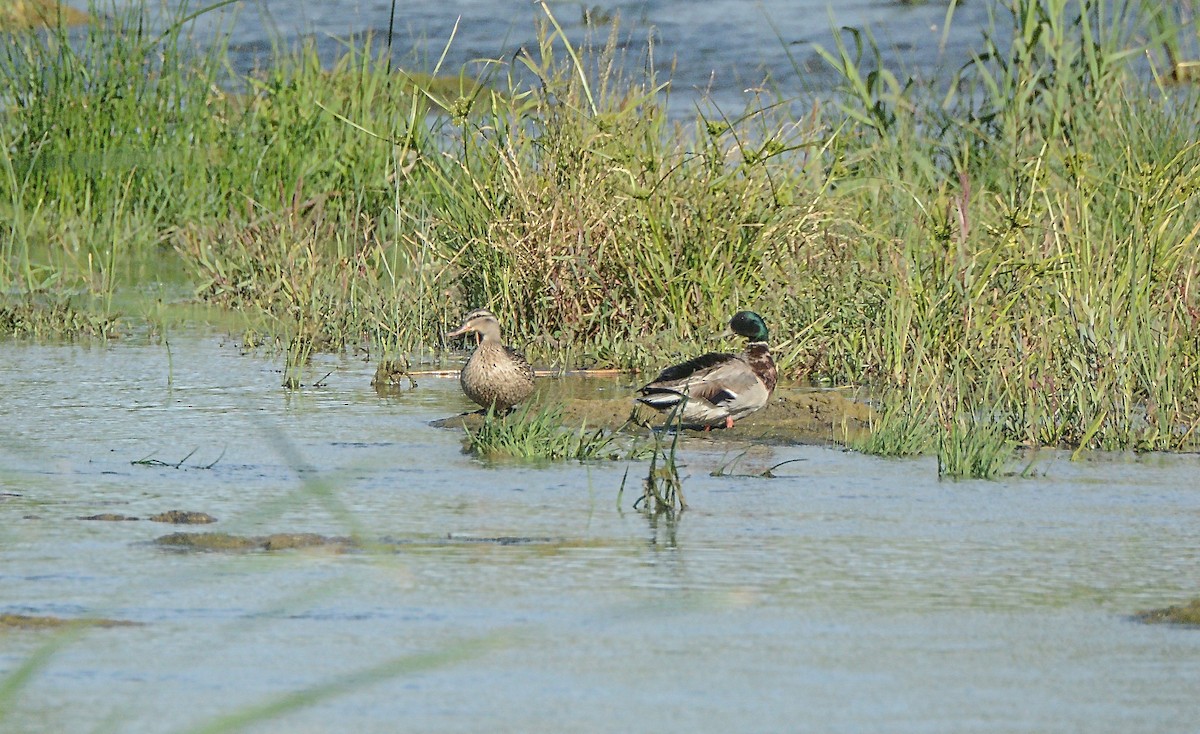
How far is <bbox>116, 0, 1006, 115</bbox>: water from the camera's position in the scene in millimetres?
23406

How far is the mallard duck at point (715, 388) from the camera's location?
26.2ft

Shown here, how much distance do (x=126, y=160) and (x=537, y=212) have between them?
447 centimetres

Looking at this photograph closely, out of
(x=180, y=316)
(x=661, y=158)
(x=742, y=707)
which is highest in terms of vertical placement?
(x=661, y=158)

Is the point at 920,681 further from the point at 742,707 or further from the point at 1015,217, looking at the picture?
the point at 1015,217

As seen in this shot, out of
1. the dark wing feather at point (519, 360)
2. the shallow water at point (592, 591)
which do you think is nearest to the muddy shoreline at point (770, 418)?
the dark wing feather at point (519, 360)

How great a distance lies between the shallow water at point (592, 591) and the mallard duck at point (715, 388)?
0.36 metres

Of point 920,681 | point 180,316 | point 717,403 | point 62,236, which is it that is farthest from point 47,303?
point 920,681

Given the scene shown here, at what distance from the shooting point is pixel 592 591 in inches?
202

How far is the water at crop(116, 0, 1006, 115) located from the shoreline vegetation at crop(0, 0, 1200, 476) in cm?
891

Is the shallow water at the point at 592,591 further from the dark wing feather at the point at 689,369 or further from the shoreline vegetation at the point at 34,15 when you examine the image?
the shoreline vegetation at the point at 34,15

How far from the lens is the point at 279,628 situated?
4754mm

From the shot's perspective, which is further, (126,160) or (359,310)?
(126,160)

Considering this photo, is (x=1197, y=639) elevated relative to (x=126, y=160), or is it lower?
lower

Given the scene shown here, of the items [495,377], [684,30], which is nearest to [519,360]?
[495,377]
